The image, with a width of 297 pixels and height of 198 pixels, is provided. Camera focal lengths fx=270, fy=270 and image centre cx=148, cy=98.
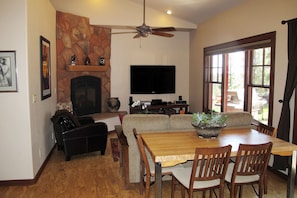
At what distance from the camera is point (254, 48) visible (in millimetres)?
4832

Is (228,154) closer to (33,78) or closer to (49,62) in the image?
(33,78)

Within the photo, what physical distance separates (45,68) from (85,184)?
7.20 feet

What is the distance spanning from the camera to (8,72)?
11.8 feet

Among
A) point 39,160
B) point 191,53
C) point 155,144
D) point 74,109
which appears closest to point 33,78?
point 39,160

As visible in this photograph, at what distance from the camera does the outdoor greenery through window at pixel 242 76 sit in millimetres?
4586

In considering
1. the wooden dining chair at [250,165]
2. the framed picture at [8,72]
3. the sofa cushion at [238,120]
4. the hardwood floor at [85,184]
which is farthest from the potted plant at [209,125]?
the framed picture at [8,72]

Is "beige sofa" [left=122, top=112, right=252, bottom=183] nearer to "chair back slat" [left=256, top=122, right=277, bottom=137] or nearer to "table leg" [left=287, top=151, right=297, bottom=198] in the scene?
"chair back slat" [left=256, top=122, right=277, bottom=137]

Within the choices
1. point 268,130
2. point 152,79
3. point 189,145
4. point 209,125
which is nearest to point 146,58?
point 152,79

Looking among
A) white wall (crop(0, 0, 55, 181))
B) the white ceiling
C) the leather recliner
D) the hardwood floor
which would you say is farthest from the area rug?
the white ceiling

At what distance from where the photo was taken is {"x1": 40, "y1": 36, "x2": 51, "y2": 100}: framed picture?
→ 4.48m

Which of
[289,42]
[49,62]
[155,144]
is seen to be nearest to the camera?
[155,144]

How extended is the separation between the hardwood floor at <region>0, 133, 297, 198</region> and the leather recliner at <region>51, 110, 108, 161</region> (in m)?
0.24

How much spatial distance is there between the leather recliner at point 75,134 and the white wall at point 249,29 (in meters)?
3.03

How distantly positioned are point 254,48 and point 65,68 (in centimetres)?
413
